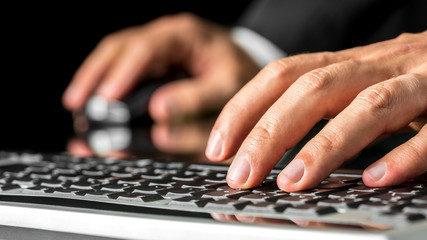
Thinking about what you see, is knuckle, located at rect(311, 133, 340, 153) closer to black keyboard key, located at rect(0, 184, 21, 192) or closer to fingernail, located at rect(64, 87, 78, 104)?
black keyboard key, located at rect(0, 184, 21, 192)

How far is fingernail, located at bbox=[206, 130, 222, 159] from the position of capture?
0.50 meters

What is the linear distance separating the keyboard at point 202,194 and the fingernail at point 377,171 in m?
0.01

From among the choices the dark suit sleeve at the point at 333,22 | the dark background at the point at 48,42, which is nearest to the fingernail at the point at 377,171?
the dark suit sleeve at the point at 333,22

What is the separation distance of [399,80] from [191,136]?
455mm

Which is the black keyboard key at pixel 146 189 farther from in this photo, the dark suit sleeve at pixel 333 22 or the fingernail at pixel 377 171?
the dark suit sleeve at pixel 333 22

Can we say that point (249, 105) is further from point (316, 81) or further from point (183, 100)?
point (183, 100)

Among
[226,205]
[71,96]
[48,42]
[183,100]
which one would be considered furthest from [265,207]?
[48,42]

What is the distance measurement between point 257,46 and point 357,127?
0.97 metres

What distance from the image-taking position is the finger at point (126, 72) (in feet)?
3.82

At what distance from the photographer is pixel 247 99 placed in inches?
20.2

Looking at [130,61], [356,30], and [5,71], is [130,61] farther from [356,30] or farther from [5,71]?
[5,71]

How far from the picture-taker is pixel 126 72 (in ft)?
3.91

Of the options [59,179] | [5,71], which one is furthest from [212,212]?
[5,71]

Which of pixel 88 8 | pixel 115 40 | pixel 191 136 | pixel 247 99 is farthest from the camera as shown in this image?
pixel 88 8
